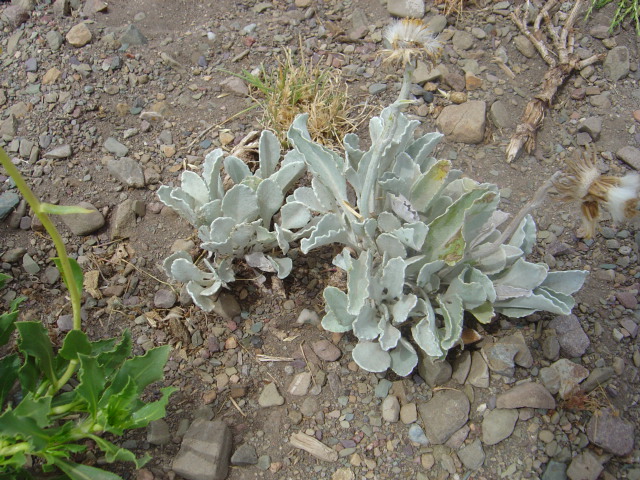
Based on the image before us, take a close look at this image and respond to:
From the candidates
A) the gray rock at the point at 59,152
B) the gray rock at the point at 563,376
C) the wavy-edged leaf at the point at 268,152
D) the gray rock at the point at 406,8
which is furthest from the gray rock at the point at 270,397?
the gray rock at the point at 406,8

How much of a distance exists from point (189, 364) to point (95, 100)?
5.81 ft

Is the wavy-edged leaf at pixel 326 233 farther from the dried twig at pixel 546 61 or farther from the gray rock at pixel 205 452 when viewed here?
the dried twig at pixel 546 61

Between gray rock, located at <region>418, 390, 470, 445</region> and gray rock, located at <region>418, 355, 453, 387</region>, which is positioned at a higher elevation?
gray rock, located at <region>418, 355, 453, 387</region>

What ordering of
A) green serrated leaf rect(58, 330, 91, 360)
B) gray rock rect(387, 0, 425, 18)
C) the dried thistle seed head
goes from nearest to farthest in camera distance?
green serrated leaf rect(58, 330, 91, 360) < the dried thistle seed head < gray rock rect(387, 0, 425, 18)

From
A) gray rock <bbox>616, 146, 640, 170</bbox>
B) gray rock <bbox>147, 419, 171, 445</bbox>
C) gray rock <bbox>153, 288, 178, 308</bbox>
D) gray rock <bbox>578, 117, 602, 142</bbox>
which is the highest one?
gray rock <bbox>153, 288, 178, 308</bbox>

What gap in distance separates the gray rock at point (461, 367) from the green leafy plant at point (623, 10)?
8.67 feet

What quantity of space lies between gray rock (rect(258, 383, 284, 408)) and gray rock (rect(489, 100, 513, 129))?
204 centimetres

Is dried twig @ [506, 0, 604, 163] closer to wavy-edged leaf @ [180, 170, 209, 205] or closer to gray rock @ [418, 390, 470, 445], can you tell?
gray rock @ [418, 390, 470, 445]

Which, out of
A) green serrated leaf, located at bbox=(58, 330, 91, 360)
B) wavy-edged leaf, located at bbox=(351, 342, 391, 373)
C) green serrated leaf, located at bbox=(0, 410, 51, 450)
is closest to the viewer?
green serrated leaf, located at bbox=(0, 410, 51, 450)

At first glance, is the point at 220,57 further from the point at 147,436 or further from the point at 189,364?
the point at 147,436

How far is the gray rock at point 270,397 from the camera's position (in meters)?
2.47

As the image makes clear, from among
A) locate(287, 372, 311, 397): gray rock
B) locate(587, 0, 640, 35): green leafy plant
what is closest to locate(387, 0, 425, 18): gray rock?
locate(587, 0, 640, 35): green leafy plant

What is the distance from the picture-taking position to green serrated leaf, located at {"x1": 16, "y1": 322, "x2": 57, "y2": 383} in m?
2.00

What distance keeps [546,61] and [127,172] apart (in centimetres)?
265
